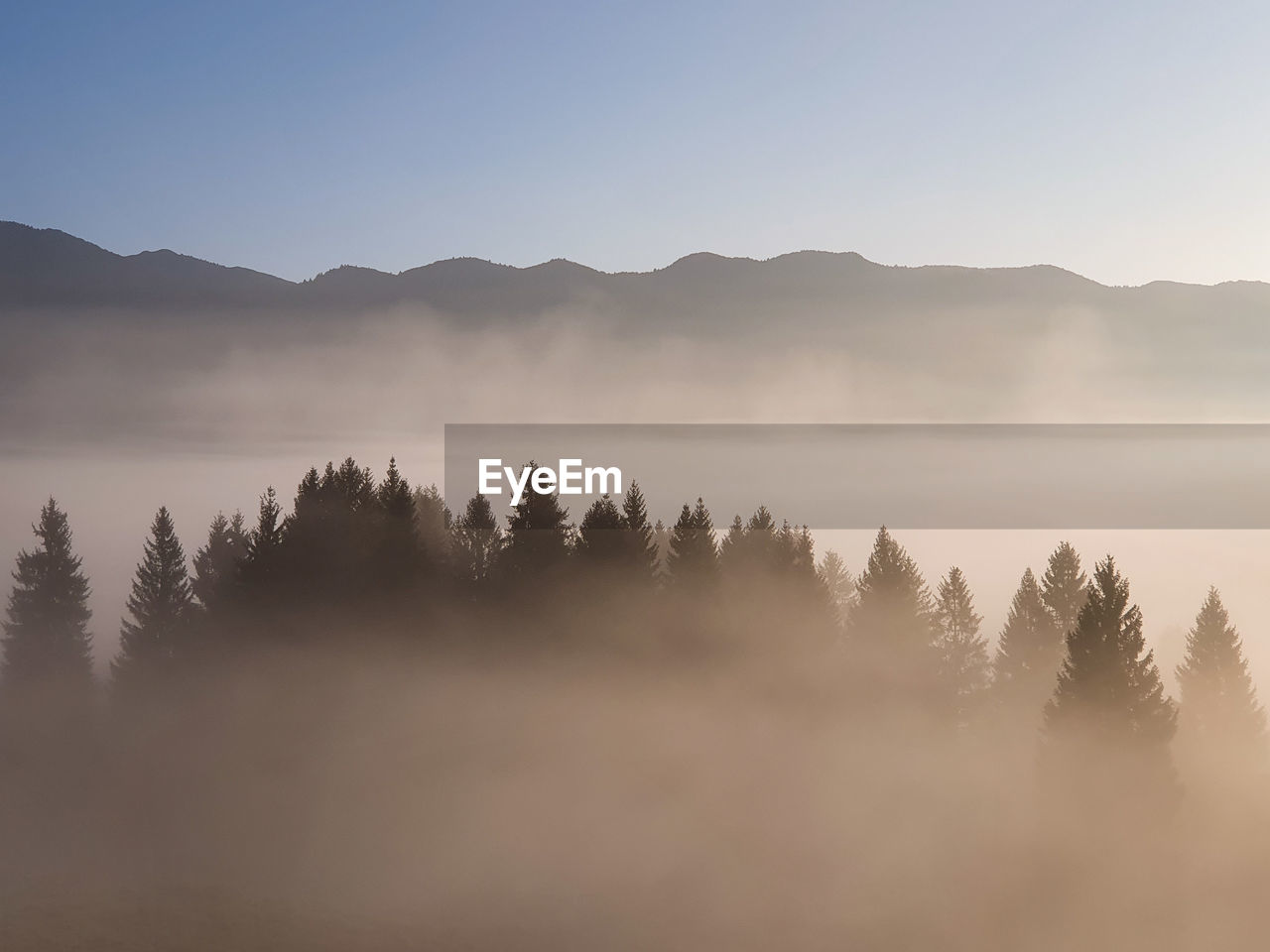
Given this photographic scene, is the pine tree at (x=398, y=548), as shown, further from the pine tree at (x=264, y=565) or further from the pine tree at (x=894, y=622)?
the pine tree at (x=894, y=622)

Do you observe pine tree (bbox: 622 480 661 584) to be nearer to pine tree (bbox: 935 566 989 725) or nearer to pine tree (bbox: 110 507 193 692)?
pine tree (bbox: 935 566 989 725)

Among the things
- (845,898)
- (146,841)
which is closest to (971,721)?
(845,898)

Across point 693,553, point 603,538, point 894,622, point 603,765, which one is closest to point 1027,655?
point 894,622

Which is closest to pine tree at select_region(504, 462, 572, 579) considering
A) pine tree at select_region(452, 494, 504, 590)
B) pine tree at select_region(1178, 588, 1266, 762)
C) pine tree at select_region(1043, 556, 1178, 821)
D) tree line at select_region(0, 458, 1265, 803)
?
tree line at select_region(0, 458, 1265, 803)

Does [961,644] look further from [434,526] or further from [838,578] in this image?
[434,526]

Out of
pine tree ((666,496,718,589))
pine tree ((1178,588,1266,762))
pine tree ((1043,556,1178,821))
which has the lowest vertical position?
pine tree ((1178,588,1266,762))

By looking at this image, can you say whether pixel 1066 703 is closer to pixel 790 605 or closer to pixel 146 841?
pixel 790 605
